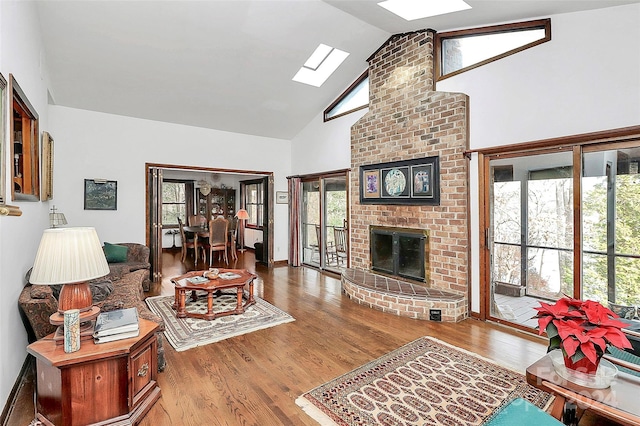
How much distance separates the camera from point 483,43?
379 cm

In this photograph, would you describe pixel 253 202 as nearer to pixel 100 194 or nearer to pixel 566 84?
pixel 100 194

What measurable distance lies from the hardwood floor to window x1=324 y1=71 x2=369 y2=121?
3.37 meters

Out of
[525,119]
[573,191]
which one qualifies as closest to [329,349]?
[573,191]

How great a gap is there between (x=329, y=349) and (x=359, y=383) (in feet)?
2.13

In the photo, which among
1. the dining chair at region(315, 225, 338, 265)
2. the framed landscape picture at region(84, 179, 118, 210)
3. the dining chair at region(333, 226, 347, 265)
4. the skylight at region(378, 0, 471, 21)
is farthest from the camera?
the dining chair at region(315, 225, 338, 265)

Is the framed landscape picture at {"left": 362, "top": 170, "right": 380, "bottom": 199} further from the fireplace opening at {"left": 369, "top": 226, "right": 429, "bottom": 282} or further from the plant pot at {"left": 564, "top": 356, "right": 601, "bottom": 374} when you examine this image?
the plant pot at {"left": 564, "top": 356, "right": 601, "bottom": 374}

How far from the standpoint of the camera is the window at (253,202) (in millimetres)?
9094

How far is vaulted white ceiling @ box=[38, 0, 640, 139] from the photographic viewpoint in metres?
3.36

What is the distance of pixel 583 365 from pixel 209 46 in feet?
15.5

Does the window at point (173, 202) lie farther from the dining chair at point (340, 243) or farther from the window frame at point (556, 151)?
the window frame at point (556, 151)

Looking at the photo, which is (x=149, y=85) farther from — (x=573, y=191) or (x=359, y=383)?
(x=573, y=191)

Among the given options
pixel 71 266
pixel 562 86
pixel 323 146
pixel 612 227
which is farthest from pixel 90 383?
pixel 323 146

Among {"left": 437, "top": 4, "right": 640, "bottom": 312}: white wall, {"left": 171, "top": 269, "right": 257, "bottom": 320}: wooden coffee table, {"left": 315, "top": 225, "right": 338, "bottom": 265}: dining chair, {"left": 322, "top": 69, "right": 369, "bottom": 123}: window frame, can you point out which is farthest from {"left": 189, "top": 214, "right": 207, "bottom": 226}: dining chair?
{"left": 437, "top": 4, "right": 640, "bottom": 312}: white wall

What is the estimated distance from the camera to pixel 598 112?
2818 millimetres
